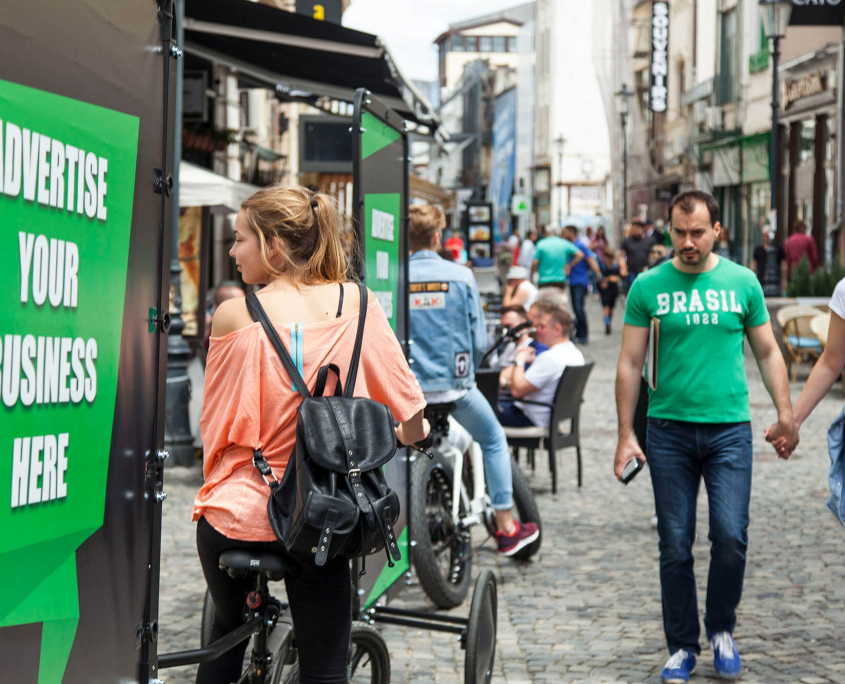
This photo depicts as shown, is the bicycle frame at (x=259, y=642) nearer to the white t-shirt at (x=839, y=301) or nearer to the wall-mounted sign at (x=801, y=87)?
the white t-shirt at (x=839, y=301)

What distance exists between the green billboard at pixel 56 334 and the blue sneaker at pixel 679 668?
2.98 metres

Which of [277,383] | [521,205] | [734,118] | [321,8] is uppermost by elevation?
[521,205]

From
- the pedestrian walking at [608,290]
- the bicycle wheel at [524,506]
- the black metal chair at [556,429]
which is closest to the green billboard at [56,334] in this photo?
the bicycle wheel at [524,506]

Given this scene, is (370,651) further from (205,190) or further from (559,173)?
(559,173)

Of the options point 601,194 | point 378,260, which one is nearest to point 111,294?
point 378,260

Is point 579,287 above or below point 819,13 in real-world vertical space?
below

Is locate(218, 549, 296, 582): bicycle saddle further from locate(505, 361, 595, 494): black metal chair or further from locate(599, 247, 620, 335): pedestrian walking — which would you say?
locate(599, 247, 620, 335): pedestrian walking

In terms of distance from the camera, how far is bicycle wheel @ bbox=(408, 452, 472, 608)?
5375 mm

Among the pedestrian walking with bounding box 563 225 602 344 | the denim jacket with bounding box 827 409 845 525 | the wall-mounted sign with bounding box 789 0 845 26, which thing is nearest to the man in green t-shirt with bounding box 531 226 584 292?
the pedestrian walking with bounding box 563 225 602 344

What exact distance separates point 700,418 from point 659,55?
36.5 m

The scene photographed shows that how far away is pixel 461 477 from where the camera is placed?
6.15 meters

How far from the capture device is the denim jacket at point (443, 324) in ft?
18.9

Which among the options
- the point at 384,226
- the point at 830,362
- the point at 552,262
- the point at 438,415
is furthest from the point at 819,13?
the point at 384,226

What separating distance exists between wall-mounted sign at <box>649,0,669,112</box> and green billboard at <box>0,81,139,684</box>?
38.7 m
